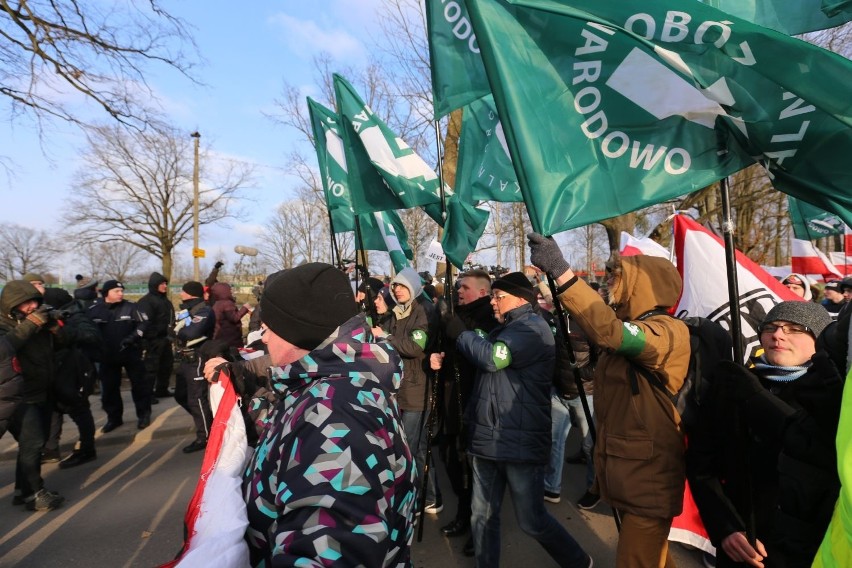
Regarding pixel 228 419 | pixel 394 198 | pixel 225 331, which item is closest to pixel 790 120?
pixel 228 419

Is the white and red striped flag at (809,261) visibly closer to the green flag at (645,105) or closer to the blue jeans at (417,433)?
the blue jeans at (417,433)

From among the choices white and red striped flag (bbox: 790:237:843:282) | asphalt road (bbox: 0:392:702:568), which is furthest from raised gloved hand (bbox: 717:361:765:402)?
white and red striped flag (bbox: 790:237:843:282)

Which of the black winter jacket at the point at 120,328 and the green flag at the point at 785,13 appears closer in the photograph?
the green flag at the point at 785,13

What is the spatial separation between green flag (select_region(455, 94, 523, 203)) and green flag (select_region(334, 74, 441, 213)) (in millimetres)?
331

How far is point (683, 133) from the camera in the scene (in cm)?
204

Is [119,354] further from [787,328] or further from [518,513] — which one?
[787,328]

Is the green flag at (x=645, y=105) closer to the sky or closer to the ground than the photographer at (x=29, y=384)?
closer to the sky

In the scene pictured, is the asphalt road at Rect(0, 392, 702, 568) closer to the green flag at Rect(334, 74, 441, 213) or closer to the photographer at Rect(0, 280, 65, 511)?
the photographer at Rect(0, 280, 65, 511)

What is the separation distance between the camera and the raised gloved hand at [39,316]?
4152 mm

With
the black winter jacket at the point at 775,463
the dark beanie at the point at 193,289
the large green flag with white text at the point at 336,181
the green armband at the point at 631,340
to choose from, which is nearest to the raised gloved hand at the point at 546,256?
the green armband at the point at 631,340

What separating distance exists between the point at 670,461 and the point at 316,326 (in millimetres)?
1799

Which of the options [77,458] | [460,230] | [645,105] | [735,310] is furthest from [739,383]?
[77,458]

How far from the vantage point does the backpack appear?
Result: 2.30m

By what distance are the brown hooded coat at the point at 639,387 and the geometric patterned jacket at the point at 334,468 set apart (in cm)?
107
